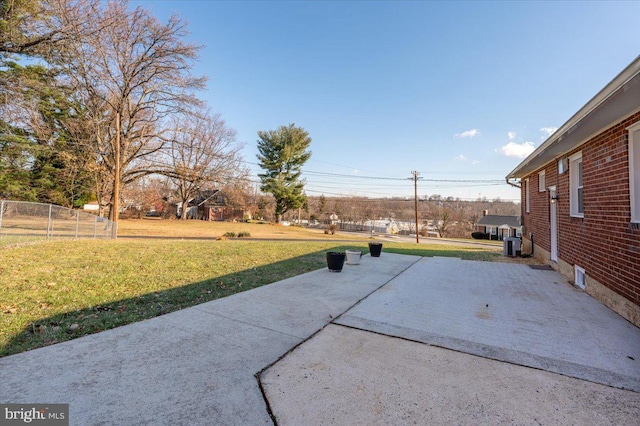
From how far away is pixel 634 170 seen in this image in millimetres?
3703

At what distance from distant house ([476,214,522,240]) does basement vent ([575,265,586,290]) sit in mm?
40741

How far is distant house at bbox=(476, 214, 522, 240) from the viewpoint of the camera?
4148 centimetres

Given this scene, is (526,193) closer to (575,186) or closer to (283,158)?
(575,186)

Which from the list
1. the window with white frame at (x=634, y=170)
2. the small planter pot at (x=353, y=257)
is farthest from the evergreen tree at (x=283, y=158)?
the window with white frame at (x=634, y=170)

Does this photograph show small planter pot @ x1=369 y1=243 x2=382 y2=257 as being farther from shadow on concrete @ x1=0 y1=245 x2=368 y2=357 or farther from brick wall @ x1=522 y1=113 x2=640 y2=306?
brick wall @ x1=522 y1=113 x2=640 y2=306

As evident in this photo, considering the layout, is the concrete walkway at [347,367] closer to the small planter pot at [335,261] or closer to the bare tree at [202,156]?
the small planter pot at [335,261]

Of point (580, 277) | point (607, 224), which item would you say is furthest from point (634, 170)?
point (580, 277)

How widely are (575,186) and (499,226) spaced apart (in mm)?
43118

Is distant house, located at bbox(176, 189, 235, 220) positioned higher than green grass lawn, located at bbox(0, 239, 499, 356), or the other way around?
distant house, located at bbox(176, 189, 235, 220)

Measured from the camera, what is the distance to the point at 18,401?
196cm

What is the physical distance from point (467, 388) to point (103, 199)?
83.0 ft

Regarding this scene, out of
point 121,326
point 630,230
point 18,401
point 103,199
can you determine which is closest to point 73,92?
point 103,199

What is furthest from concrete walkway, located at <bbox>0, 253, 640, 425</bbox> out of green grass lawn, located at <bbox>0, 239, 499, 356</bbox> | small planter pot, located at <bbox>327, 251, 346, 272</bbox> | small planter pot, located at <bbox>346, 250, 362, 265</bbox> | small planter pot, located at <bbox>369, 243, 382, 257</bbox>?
small planter pot, located at <bbox>369, 243, 382, 257</bbox>

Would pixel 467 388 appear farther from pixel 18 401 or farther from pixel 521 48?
pixel 521 48
